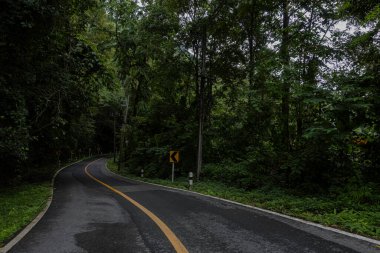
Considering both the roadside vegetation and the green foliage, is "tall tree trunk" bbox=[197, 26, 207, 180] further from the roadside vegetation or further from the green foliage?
the green foliage

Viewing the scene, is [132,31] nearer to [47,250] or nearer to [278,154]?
[278,154]

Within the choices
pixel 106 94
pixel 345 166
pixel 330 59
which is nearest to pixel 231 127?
pixel 330 59

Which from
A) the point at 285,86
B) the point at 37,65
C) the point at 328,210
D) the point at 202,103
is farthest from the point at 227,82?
the point at 328,210

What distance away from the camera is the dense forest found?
10.6 meters

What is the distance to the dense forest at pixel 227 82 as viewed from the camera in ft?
34.8

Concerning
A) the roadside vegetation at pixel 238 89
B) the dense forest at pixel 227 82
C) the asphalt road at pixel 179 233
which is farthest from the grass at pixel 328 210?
the dense forest at pixel 227 82

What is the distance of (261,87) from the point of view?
55.6ft

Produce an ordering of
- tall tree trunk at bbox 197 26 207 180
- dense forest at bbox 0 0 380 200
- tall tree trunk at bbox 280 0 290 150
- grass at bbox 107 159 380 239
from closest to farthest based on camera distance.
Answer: grass at bbox 107 159 380 239 < dense forest at bbox 0 0 380 200 < tall tree trunk at bbox 280 0 290 150 < tall tree trunk at bbox 197 26 207 180

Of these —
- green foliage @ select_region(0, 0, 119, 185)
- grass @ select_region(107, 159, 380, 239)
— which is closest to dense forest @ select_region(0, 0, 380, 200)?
green foliage @ select_region(0, 0, 119, 185)

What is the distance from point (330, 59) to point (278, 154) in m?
4.63

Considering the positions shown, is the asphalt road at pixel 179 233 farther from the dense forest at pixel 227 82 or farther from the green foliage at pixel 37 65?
the green foliage at pixel 37 65

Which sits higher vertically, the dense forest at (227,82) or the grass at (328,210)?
the dense forest at (227,82)

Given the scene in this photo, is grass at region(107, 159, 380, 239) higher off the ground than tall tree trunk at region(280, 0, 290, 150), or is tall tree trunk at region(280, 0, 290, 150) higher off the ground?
tall tree trunk at region(280, 0, 290, 150)

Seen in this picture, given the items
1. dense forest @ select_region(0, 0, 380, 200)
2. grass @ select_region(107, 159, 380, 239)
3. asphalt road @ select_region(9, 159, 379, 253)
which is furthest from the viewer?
dense forest @ select_region(0, 0, 380, 200)
